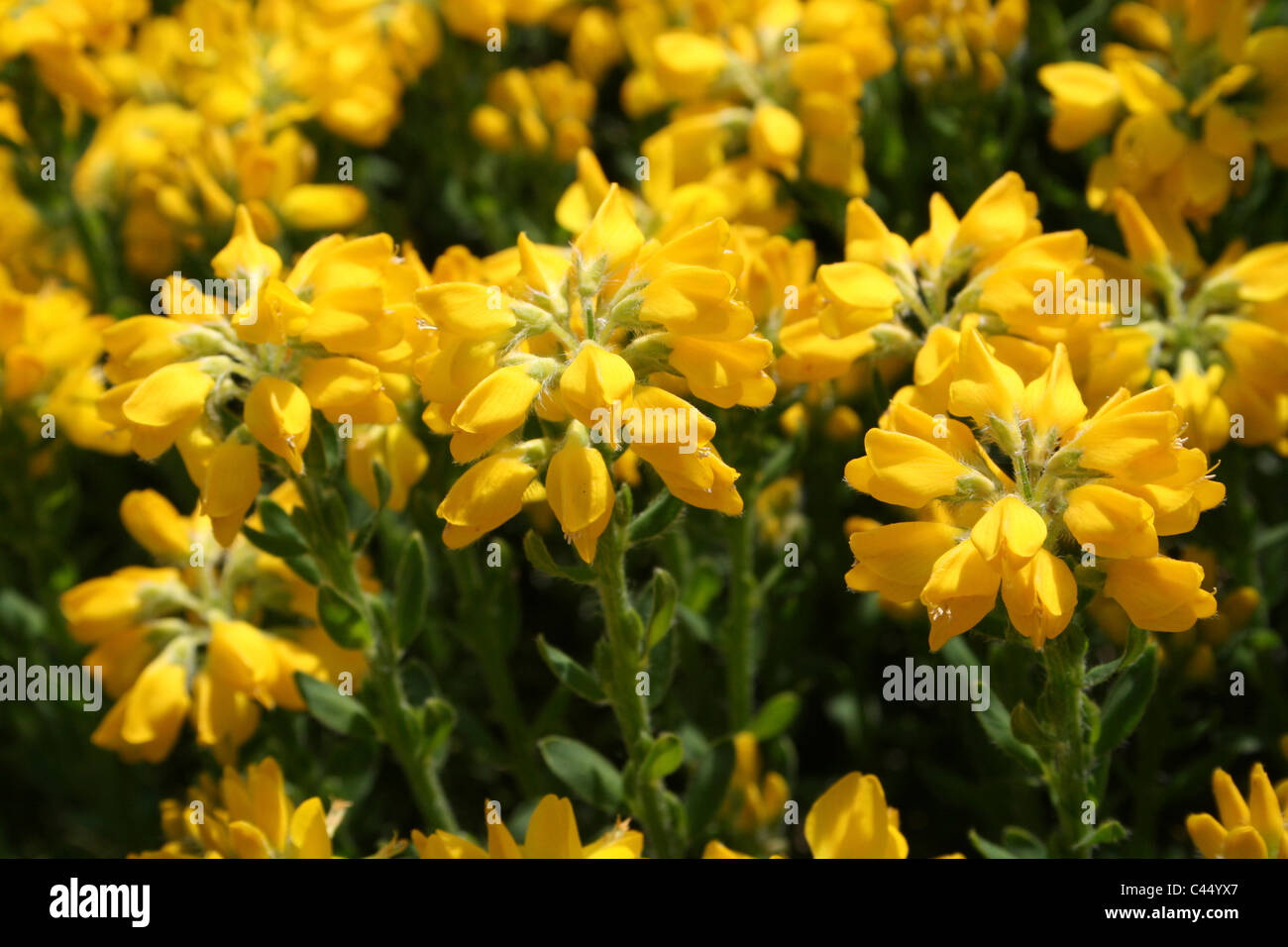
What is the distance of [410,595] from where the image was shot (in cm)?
222

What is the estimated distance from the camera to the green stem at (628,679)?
1.90m

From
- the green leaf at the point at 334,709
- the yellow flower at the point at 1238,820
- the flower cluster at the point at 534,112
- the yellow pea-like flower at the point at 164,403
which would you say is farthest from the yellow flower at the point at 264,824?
the flower cluster at the point at 534,112

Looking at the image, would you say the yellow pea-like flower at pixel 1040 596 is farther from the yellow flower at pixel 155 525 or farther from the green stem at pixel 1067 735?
the yellow flower at pixel 155 525

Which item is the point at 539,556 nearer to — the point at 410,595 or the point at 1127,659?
the point at 410,595

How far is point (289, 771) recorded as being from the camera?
96.6 inches

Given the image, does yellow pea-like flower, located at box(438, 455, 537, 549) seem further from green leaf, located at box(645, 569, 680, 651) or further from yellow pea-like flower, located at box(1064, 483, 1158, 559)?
yellow pea-like flower, located at box(1064, 483, 1158, 559)

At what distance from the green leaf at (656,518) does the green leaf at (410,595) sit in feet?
1.54

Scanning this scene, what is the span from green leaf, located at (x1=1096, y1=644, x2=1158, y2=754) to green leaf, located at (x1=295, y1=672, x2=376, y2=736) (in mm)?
1207

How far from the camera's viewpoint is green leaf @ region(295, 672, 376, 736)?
7.23 ft

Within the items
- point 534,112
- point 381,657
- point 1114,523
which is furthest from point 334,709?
point 534,112

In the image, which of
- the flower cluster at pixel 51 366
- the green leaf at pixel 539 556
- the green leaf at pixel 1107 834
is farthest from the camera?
the flower cluster at pixel 51 366

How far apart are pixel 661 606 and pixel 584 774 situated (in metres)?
A: 0.37
